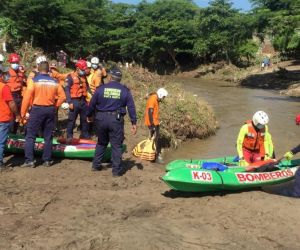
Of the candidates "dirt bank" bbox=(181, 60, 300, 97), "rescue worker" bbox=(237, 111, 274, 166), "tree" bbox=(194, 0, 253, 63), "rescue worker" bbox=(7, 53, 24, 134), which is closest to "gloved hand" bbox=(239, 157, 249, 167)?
"rescue worker" bbox=(237, 111, 274, 166)

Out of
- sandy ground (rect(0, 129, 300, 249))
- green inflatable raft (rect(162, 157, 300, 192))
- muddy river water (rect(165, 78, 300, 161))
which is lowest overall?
muddy river water (rect(165, 78, 300, 161))

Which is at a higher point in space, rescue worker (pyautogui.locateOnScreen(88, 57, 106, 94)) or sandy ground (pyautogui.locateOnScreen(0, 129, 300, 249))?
rescue worker (pyautogui.locateOnScreen(88, 57, 106, 94))

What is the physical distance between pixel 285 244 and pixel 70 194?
311cm

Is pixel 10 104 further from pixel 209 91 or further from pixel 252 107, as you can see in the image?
pixel 209 91

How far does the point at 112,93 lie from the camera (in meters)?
7.55

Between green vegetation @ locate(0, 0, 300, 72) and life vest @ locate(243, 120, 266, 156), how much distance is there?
17482 millimetres

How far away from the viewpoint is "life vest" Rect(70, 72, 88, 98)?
9.65 m

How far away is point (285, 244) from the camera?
18.4ft

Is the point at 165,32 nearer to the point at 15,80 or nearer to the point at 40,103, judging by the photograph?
the point at 15,80

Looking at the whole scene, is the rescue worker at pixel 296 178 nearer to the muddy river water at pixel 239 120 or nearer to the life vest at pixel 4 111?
the muddy river water at pixel 239 120

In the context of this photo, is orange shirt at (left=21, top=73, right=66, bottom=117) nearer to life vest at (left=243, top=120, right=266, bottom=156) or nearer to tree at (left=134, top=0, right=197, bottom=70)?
life vest at (left=243, top=120, right=266, bottom=156)

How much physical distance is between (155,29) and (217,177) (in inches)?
1598

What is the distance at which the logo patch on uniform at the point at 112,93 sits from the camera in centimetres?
755

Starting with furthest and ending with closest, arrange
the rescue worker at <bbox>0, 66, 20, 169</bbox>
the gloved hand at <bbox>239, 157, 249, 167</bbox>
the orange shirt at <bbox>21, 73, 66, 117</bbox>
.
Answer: the gloved hand at <bbox>239, 157, 249, 167</bbox>
the orange shirt at <bbox>21, 73, 66, 117</bbox>
the rescue worker at <bbox>0, 66, 20, 169</bbox>
